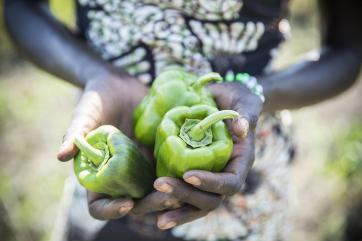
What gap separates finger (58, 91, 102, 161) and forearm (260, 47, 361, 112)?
552 millimetres

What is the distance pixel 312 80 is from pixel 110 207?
0.92 meters

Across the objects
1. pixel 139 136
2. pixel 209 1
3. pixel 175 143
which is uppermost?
pixel 209 1

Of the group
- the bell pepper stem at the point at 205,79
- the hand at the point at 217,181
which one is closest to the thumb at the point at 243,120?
the hand at the point at 217,181

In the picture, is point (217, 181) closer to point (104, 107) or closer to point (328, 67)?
point (104, 107)

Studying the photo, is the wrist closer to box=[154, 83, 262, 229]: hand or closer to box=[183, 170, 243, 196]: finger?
box=[154, 83, 262, 229]: hand

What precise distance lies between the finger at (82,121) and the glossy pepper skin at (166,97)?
159 mm

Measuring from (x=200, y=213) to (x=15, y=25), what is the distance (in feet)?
3.21

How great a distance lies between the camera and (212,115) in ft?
4.67

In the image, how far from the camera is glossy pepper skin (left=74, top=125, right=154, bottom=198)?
4.73 ft

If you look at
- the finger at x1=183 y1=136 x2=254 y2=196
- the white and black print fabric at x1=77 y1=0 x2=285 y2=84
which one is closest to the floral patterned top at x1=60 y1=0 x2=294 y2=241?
the white and black print fabric at x1=77 y1=0 x2=285 y2=84

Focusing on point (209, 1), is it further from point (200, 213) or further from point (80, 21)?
point (200, 213)

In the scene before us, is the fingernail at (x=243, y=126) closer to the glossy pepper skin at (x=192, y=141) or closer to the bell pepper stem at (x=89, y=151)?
the glossy pepper skin at (x=192, y=141)

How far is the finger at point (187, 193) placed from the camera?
1271 millimetres

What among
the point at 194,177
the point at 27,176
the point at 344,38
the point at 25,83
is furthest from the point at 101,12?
the point at 25,83
